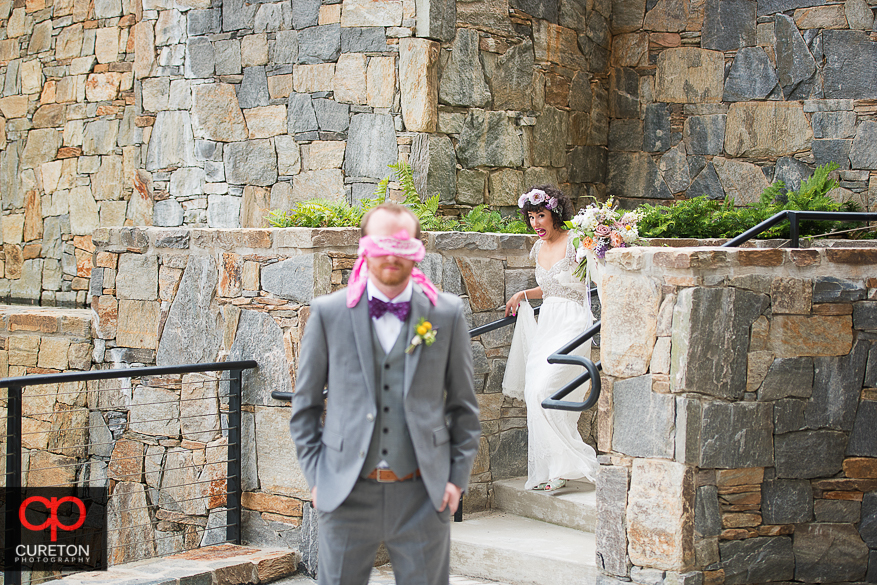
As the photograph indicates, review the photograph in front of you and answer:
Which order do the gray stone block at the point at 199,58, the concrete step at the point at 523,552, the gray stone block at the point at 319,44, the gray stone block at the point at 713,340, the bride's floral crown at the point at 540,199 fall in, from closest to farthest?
1. the gray stone block at the point at 713,340
2. the concrete step at the point at 523,552
3. the bride's floral crown at the point at 540,199
4. the gray stone block at the point at 319,44
5. the gray stone block at the point at 199,58

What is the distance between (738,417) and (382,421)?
1945mm

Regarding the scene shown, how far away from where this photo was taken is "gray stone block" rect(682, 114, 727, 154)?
8375 mm

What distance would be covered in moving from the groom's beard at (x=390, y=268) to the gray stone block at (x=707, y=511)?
1959mm

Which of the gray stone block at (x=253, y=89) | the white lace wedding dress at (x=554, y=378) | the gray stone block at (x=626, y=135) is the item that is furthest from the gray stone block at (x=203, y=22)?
the white lace wedding dress at (x=554, y=378)

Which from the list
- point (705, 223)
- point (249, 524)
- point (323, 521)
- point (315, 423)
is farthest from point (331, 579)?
point (705, 223)

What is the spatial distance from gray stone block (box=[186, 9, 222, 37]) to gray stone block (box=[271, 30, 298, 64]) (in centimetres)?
68

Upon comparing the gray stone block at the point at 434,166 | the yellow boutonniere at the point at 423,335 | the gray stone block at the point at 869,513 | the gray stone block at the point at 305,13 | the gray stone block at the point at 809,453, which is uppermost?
the gray stone block at the point at 305,13

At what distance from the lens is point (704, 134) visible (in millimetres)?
8453

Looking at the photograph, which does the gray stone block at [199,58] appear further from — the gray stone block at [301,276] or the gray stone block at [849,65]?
the gray stone block at [849,65]

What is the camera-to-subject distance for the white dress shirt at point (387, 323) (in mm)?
2867

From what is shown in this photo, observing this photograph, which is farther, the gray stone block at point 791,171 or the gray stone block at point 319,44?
the gray stone block at point 791,171

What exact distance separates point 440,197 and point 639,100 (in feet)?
8.56

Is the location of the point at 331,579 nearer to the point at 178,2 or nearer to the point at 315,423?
the point at 315,423

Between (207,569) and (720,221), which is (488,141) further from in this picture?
(207,569)
